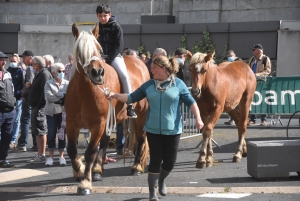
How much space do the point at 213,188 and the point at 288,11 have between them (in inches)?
783

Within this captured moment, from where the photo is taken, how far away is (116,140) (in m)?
15.1

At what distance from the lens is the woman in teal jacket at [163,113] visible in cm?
917

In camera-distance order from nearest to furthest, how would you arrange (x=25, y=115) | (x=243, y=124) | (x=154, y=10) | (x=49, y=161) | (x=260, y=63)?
(x=49, y=161) < (x=243, y=124) < (x=25, y=115) < (x=260, y=63) < (x=154, y=10)

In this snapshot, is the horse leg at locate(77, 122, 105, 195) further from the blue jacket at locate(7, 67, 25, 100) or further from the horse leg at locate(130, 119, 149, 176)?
the blue jacket at locate(7, 67, 25, 100)

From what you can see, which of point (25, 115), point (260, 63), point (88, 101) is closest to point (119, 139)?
point (25, 115)

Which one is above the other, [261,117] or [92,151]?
[92,151]

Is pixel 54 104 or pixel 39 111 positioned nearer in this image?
pixel 54 104

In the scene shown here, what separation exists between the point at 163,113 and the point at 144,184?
2.07m

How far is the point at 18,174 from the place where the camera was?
11828 millimetres

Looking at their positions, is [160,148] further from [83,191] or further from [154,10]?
[154,10]

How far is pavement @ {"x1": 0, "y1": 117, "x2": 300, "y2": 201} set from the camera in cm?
991

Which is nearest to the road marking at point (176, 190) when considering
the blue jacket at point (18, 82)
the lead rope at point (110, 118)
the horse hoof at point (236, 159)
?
the lead rope at point (110, 118)

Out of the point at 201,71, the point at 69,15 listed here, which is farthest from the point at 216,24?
the point at 201,71

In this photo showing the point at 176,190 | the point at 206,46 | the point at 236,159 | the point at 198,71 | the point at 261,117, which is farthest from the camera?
the point at 206,46
